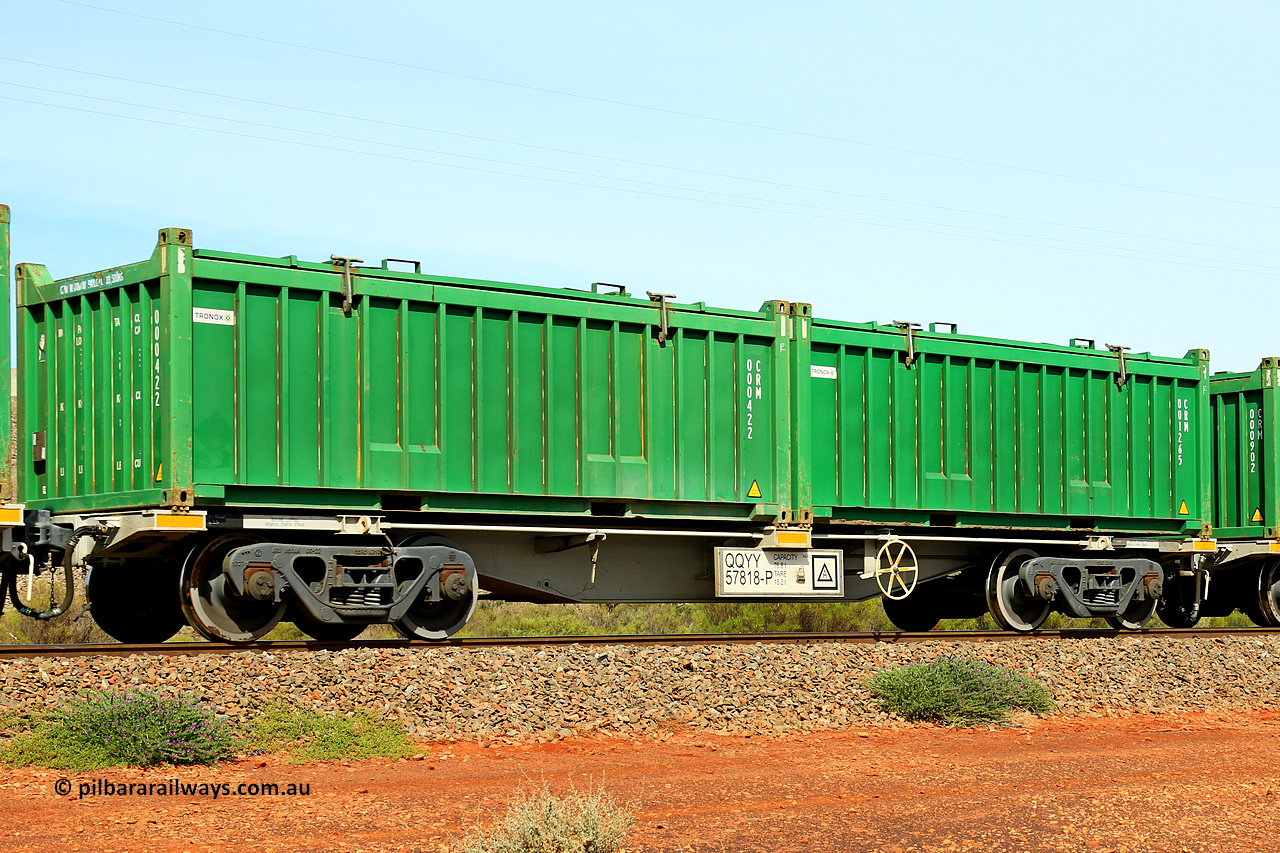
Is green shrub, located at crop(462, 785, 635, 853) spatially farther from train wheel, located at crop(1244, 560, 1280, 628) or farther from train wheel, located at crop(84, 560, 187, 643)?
train wheel, located at crop(1244, 560, 1280, 628)

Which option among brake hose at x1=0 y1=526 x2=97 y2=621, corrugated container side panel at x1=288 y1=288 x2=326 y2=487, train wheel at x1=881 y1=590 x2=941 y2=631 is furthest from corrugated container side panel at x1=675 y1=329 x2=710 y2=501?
brake hose at x1=0 y1=526 x2=97 y2=621

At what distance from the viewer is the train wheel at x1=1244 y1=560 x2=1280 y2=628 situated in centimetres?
1827

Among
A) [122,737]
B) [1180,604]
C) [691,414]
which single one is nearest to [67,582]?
[122,737]

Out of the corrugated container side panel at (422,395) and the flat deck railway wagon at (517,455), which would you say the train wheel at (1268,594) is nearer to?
the flat deck railway wagon at (517,455)

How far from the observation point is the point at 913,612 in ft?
59.6

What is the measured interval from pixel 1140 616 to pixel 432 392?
9.84m

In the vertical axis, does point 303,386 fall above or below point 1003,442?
above

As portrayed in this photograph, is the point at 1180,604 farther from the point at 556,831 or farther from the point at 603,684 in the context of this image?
the point at 556,831

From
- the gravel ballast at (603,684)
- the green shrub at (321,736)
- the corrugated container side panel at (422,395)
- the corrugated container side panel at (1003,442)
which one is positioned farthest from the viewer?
the corrugated container side panel at (1003,442)

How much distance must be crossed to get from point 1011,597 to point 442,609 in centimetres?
715

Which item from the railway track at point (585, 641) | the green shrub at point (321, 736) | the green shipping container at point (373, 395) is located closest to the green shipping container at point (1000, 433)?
the green shipping container at point (373, 395)

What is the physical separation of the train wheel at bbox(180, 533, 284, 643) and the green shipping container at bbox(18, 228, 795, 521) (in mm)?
408

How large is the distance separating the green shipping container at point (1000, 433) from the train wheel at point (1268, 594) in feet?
5.24

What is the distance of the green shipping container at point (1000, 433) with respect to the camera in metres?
→ 15.2
